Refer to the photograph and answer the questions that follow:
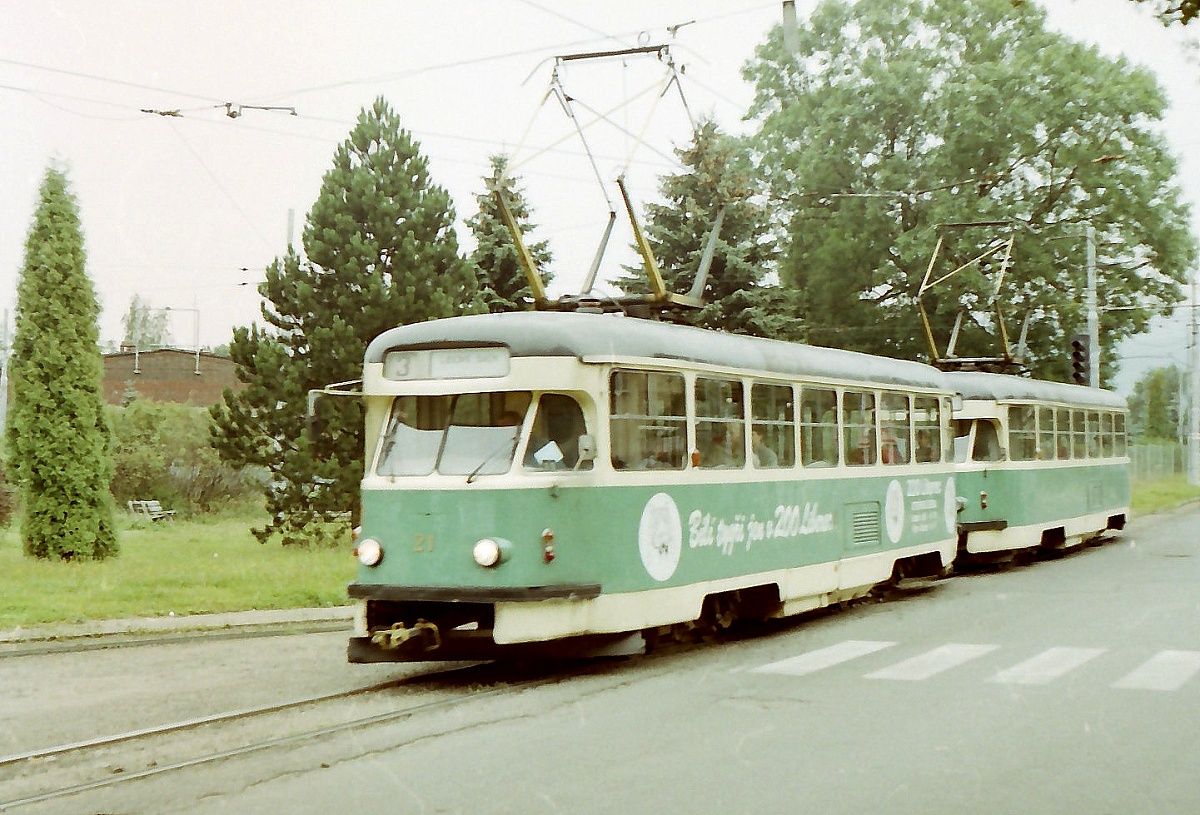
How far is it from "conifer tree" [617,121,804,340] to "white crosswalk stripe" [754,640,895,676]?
72.2 feet

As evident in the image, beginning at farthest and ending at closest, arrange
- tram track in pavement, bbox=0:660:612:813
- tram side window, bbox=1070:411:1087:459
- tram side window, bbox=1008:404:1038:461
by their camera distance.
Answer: tram side window, bbox=1070:411:1087:459 < tram side window, bbox=1008:404:1038:461 < tram track in pavement, bbox=0:660:612:813

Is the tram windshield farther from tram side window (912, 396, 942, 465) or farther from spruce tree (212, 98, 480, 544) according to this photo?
spruce tree (212, 98, 480, 544)

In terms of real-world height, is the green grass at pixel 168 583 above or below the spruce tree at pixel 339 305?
→ below

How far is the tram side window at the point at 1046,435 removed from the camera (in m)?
21.8

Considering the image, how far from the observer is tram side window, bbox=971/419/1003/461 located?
20312 millimetres

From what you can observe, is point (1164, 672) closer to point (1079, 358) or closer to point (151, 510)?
point (1079, 358)

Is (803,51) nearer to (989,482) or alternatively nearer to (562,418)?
(989,482)

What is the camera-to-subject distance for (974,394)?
2047 cm

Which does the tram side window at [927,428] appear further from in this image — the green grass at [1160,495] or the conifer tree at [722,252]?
the green grass at [1160,495]

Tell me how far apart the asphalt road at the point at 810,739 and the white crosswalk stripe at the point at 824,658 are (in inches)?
1.4

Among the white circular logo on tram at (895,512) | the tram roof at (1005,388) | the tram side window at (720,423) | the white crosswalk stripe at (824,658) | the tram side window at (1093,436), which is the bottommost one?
the white crosswalk stripe at (824,658)

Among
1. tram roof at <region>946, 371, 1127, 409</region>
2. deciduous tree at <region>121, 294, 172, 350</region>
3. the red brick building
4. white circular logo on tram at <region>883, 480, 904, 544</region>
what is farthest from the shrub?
deciduous tree at <region>121, 294, 172, 350</region>

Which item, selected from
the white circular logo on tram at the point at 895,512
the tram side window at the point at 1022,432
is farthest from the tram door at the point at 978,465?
the white circular logo on tram at the point at 895,512

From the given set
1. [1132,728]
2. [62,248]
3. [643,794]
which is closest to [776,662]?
[1132,728]
